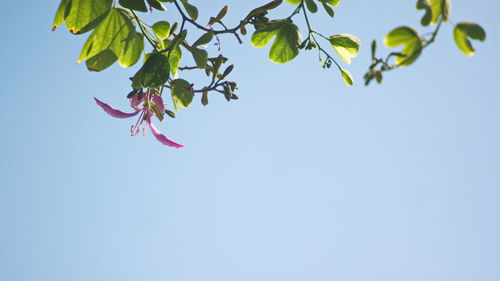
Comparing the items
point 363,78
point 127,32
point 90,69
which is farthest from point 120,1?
point 363,78

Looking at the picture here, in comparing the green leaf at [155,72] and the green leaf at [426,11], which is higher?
the green leaf at [426,11]

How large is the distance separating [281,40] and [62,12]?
20.8 inches

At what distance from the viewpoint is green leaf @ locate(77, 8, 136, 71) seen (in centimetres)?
90

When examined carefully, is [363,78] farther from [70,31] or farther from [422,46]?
[70,31]

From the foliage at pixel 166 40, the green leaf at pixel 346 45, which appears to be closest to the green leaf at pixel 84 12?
the foliage at pixel 166 40


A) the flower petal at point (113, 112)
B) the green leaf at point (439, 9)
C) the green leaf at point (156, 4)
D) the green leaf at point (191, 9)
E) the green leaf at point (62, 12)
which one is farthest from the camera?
the flower petal at point (113, 112)

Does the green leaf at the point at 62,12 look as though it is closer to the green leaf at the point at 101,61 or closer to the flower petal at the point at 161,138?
the green leaf at the point at 101,61

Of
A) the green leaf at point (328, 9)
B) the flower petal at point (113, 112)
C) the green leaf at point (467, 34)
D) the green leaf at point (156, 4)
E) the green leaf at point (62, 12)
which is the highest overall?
the green leaf at point (328, 9)

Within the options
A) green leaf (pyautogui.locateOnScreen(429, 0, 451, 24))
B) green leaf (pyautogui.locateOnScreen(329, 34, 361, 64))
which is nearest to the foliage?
green leaf (pyautogui.locateOnScreen(329, 34, 361, 64))

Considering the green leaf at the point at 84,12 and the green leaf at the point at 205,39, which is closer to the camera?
the green leaf at the point at 84,12

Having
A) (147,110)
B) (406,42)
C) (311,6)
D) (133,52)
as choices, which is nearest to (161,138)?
(147,110)

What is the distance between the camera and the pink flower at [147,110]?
43.8 inches

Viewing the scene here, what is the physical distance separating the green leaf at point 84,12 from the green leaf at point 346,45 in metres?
0.62

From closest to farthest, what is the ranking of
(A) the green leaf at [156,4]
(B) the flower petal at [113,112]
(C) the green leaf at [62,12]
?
1. (C) the green leaf at [62,12]
2. (A) the green leaf at [156,4]
3. (B) the flower petal at [113,112]
